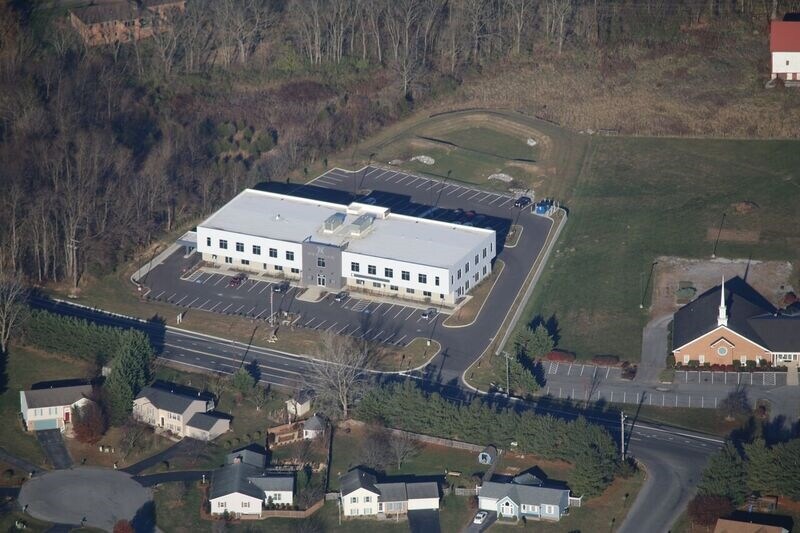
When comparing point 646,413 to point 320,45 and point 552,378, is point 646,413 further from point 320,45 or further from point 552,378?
point 320,45

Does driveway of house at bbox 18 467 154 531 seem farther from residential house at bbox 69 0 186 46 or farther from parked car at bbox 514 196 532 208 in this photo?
residential house at bbox 69 0 186 46

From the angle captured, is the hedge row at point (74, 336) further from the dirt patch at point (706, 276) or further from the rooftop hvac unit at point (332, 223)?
the dirt patch at point (706, 276)

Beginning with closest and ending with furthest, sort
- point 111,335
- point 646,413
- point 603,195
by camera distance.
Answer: point 646,413 → point 111,335 → point 603,195

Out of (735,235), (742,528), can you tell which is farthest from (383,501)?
(735,235)

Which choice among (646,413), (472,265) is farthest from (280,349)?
(646,413)

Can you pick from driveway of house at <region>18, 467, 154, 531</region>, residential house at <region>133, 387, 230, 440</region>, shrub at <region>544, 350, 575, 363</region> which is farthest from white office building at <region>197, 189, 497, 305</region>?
driveway of house at <region>18, 467, 154, 531</region>

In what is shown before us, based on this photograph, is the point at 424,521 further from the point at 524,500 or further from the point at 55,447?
the point at 55,447
